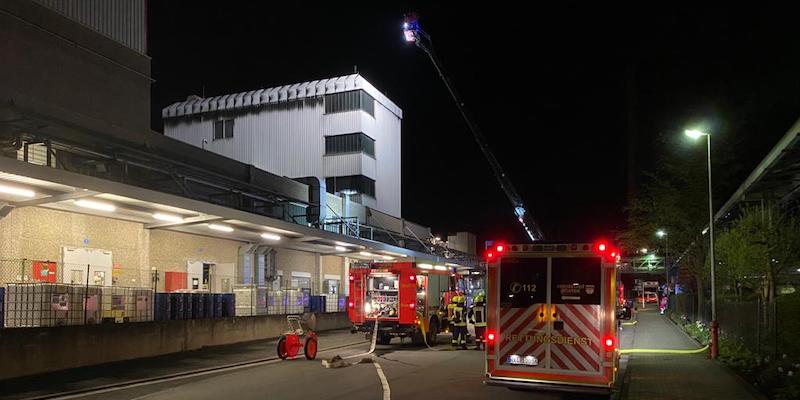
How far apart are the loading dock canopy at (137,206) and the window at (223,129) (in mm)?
19303

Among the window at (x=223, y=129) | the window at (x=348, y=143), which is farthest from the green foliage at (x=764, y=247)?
the window at (x=223, y=129)

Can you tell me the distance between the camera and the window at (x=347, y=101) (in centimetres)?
4847

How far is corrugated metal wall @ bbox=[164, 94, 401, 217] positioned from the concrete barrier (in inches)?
898

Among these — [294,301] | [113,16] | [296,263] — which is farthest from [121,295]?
[296,263]

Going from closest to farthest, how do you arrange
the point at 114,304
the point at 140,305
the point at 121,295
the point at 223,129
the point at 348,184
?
the point at 114,304, the point at 121,295, the point at 140,305, the point at 348,184, the point at 223,129

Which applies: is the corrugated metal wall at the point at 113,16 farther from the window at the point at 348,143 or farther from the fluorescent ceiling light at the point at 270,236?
the window at the point at 348,143

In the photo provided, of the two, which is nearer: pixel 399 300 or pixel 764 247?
pixel 764 247

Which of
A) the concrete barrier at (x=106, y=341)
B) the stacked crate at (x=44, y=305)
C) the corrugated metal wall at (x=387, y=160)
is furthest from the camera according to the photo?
the corrugated metal wall at (x=387, y=160)

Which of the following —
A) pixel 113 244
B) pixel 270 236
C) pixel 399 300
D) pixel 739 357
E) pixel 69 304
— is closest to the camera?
pixel 739 357

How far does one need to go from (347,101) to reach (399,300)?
2680 centimetres

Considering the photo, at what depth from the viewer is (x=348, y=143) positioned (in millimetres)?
48594

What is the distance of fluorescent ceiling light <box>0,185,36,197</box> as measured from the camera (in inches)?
681

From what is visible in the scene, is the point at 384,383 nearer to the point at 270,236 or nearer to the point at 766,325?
the point at 766,325

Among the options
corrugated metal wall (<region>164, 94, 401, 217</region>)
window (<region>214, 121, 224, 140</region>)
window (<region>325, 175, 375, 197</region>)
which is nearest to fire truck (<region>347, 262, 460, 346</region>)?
window (<region>325, 175, 375, 197</region>)
